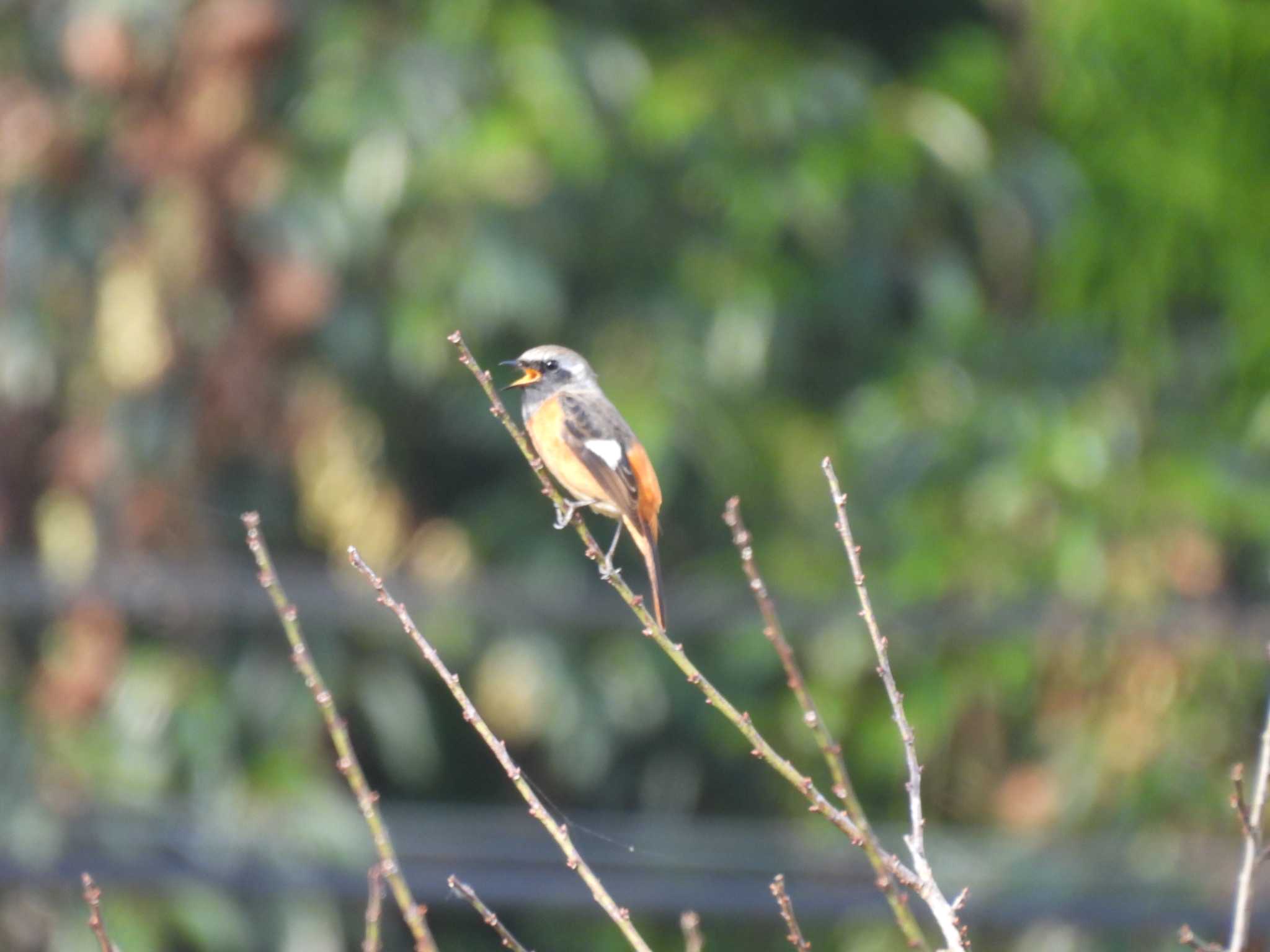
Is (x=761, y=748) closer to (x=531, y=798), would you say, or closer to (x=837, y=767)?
(x=837, y=767)

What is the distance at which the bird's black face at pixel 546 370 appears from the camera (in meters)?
4.20

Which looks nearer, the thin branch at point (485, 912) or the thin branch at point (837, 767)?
the thin branch at point (837, 767)

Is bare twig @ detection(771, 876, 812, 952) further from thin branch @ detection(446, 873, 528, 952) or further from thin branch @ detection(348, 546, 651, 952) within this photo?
thin branch @ detection(446, 873, 528, 952)

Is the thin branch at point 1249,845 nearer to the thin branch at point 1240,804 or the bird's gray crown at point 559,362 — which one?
the thin branch at point 1240,804

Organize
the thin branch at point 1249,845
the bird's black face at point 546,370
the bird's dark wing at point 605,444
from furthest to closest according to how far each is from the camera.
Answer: the bird's black face at point 546,370
the bird's dark wing at point 605,444
the thin branch at point 1249,845

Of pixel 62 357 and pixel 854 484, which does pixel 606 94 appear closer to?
pixel 854 484

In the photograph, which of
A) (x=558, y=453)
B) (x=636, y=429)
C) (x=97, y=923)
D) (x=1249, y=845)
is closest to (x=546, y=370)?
(x=558, y=453)

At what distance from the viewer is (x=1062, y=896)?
6355mm

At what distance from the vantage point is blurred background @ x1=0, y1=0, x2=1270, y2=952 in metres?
6.53

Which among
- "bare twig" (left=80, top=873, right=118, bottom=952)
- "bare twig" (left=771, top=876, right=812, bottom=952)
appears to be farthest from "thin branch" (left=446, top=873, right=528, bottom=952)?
"bare twig" (left=80, top=873, right=118, bottom=952)

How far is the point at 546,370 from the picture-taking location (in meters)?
4.36

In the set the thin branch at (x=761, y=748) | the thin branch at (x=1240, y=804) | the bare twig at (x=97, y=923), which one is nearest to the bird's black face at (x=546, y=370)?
the thin branch at (x=761, y=748)

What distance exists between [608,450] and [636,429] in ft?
7.94

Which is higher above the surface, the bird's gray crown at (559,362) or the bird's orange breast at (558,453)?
the bird's gray crown at (559,362)
